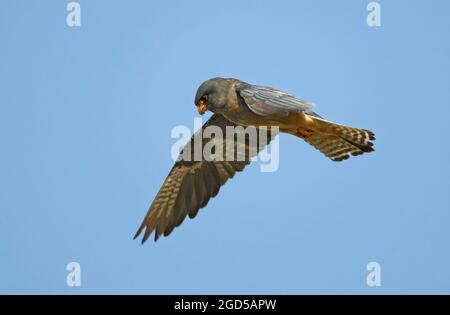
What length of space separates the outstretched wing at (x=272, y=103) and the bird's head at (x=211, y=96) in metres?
0.44

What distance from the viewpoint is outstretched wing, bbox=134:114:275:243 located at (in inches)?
596

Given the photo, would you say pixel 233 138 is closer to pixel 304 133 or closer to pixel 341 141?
pixel 304 133

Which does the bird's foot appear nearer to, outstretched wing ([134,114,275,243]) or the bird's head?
outstretched wing ([134,114,275,243])

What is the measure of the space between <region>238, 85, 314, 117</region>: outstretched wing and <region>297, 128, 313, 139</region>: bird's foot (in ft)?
3.41

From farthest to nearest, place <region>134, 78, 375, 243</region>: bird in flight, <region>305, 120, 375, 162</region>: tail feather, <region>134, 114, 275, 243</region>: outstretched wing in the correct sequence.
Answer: <region>134, 114, 275, 243</region>: outstretched wing < <region>305, 120, 375, 162</region>: tail feather < <region>134, 78, 375, 243</region>: bird in flight

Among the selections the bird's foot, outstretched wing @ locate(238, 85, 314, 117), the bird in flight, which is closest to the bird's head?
the bird in flight

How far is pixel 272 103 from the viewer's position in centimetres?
1328

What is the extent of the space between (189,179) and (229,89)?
1.98m

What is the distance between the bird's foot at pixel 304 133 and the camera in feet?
48.1

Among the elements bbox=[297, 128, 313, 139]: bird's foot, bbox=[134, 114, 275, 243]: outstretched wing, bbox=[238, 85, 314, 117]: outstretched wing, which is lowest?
bbox=[134, 114, 275, 243]: outstretched wing
